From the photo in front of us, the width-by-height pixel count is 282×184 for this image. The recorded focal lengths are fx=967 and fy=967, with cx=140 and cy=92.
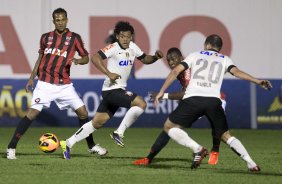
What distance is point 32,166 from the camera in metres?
13.6

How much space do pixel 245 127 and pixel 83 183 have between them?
1211 centimetres

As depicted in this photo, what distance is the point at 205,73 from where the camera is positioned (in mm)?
12859

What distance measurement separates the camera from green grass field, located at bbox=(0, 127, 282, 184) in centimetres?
1216

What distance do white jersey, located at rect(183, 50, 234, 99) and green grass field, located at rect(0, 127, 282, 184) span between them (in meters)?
1.09

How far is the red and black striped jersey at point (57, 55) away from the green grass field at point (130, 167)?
1266 mm

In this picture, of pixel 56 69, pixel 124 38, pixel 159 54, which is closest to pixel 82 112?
pixel 56 69

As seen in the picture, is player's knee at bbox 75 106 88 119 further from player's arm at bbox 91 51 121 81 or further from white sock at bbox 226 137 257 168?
white sock at bbox 226 137 257 168

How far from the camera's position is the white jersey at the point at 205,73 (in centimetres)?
1284

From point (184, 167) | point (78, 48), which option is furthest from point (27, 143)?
point (184, 167)

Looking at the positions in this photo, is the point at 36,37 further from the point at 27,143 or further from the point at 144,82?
the point at 27,143

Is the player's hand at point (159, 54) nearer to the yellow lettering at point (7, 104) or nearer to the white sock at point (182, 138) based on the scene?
the white sock at point (182, 138)

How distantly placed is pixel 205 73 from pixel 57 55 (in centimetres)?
302

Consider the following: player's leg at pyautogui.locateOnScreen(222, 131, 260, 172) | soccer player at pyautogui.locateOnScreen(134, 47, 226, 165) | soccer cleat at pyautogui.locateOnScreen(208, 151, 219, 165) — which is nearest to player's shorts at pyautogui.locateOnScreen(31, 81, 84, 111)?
soccer player at pyautogui.locateOnScreen(134, 47, 226, 165)

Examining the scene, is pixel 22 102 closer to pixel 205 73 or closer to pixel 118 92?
pixel 118 92
